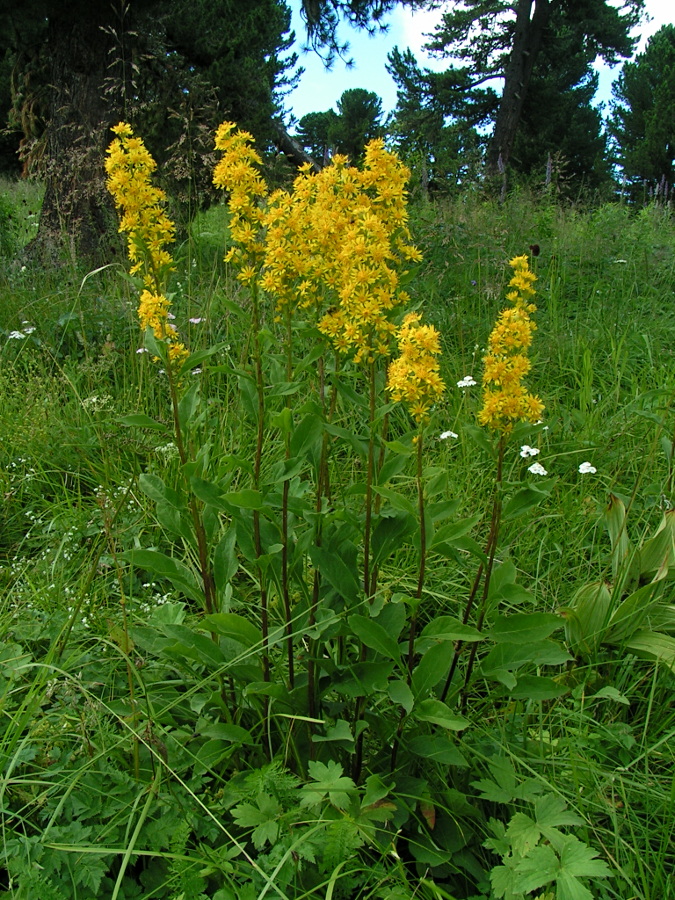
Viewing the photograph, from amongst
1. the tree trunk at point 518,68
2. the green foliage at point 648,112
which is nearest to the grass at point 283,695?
the tree trunk at point 518,68

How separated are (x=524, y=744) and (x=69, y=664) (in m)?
1.17

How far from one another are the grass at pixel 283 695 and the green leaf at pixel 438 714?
0.04 metres

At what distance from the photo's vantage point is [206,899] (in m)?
1.14

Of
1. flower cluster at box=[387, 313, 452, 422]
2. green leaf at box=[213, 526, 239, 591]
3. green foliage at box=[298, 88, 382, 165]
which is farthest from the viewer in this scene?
green foliage at box=[298, 88, 382, 165]

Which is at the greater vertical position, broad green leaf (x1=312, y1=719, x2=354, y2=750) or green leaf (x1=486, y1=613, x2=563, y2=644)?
green leaf (x1=486, y1=613, x2=563, y2=644)

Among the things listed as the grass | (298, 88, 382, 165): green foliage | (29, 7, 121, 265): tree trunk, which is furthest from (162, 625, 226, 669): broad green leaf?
(298, 88, 382, 165): green foliage

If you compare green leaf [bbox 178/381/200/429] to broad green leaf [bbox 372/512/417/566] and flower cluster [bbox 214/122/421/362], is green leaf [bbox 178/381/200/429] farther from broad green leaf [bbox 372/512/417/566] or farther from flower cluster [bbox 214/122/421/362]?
broad green leaf [bbox 372/512/417/566]

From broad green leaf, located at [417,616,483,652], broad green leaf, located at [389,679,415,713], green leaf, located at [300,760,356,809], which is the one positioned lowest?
green leaf, located at [300,760,356,809]

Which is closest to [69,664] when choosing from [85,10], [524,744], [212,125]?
[524,744]

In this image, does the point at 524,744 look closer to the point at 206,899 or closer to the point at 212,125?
the point at 206,899

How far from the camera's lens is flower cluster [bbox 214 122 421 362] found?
4.67 ft

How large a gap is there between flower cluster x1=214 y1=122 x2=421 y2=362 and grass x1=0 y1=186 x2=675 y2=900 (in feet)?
0.49

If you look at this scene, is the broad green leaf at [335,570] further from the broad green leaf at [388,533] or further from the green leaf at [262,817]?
the green leaf at [262,817]

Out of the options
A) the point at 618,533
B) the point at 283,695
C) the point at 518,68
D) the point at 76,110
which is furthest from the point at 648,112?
the point at 283,695
